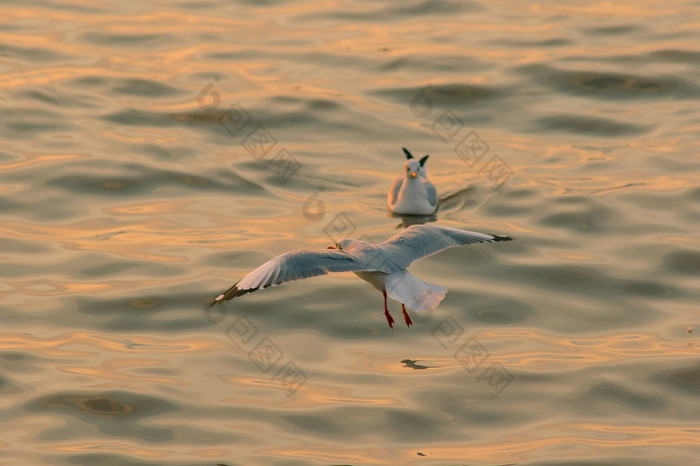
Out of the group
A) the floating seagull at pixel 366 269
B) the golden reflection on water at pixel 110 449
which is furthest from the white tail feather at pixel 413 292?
the golden reflection on water at pixel 110 449

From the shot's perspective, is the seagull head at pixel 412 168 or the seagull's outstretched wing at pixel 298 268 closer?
the seagull's outstretched wing at pixel 298 268

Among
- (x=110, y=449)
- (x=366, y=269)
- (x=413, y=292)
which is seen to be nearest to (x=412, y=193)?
(x=366, y=269)

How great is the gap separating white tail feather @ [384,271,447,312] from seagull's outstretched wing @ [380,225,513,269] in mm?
255

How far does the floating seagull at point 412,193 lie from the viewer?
45.5 ft

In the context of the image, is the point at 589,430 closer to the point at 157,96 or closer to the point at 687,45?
the point at 157,96

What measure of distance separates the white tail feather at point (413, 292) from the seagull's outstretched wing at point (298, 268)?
0.89 ft

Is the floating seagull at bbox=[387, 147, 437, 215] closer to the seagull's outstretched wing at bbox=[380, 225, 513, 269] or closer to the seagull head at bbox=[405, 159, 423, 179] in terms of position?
the seagull head at bbox=[405, 159, 423, 179]

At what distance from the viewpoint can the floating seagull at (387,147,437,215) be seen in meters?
13.9

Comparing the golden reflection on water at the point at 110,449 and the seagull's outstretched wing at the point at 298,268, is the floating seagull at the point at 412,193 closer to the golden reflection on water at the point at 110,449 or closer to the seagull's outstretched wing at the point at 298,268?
the seagull's outstretched wing at the point at 298,268

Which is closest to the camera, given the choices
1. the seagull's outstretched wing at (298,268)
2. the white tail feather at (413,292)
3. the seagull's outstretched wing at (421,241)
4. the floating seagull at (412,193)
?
the white tail feather at (413,292)

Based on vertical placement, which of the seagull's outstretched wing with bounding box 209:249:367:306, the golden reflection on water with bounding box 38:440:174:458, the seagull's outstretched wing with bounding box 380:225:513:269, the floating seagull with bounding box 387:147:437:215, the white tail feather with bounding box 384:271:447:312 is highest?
the floating seagull with bounding box 387:147:437:215

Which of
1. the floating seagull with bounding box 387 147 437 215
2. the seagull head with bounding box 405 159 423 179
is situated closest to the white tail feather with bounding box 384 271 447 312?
the floating seagull with bounding box 387 147 437 215

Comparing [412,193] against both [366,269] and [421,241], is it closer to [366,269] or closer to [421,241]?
[421,241]

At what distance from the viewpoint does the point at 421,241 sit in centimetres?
967
